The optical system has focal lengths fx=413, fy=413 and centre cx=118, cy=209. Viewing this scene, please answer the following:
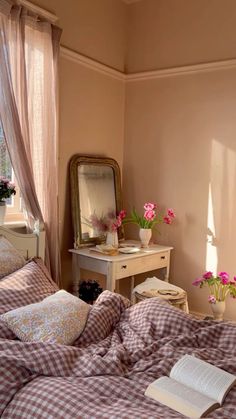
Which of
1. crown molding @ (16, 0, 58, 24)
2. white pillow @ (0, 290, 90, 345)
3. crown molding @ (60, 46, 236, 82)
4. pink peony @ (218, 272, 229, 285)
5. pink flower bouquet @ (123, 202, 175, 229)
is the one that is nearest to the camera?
white pillow @ (0, 290, 90, 345)

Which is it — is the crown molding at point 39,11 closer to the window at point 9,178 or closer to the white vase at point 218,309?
the window at point 9,178

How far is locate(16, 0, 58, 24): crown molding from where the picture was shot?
2.71 m

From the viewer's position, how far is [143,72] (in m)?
3.74

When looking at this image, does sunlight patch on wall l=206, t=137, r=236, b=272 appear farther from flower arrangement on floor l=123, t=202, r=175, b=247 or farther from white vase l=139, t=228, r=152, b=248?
white vase l=139, t=228, r=152, b=248

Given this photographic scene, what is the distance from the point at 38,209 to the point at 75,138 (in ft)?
2.69

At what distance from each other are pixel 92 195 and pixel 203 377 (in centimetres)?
217

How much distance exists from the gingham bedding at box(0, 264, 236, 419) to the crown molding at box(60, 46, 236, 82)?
201cm

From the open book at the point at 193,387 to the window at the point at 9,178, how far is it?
5.74 ft

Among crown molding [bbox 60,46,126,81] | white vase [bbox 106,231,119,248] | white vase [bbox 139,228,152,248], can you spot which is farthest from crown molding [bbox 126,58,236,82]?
white vase [bbox 106,231,119,248]

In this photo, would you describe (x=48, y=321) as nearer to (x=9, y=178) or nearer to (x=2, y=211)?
(x=2, y=211)

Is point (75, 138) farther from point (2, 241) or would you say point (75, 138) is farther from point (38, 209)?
point (2, 241)

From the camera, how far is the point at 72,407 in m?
1.29

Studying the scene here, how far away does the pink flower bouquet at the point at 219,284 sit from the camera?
316 cm

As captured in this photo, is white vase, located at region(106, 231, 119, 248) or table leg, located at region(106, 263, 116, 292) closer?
table leg, located at region(106, 263, 116, 292)
